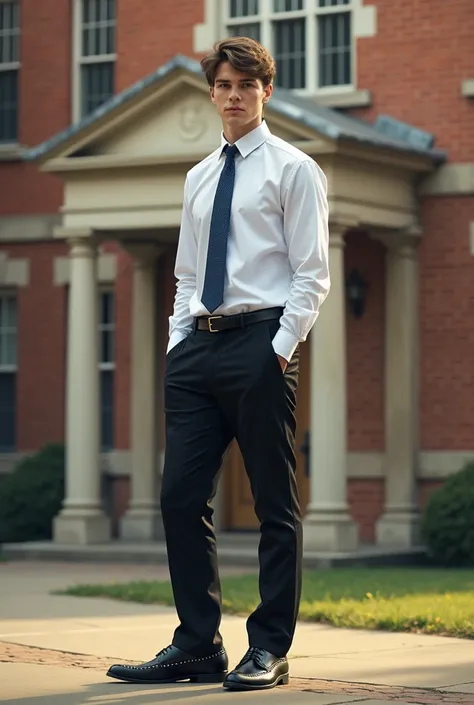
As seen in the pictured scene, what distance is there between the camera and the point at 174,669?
6.09 m

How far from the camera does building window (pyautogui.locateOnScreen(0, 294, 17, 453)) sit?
63.1 ft

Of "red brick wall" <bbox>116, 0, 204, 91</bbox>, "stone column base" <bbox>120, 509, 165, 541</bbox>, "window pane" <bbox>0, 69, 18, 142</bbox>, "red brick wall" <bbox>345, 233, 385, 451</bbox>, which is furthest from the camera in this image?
"window pane" <bbox>0, 69, 18, 142</bbox>

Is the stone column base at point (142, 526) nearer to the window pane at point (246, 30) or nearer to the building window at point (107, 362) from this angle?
the building window at point (107, 362)

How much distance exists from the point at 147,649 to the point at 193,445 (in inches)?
75.7

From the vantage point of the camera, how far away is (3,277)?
19.1 meters

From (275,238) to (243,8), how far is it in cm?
1130

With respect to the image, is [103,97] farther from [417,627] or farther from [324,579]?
[417,627]

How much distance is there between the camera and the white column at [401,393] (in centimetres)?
1560

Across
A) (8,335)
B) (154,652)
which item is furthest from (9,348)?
(154,652)

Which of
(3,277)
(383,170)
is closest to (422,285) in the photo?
(383,170)

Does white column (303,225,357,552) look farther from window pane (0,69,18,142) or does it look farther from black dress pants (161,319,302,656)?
black dress pants (161,319,302,656)

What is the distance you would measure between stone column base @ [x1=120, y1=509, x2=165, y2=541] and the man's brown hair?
1102 cm

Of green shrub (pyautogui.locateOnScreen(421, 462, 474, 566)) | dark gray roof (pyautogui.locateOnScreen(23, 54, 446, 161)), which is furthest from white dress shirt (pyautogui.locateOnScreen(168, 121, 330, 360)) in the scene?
green shrub (pyautogui.locateOnScreen(421, 462, 474, 566))

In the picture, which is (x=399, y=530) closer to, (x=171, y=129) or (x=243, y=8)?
(x=171, y=129)
